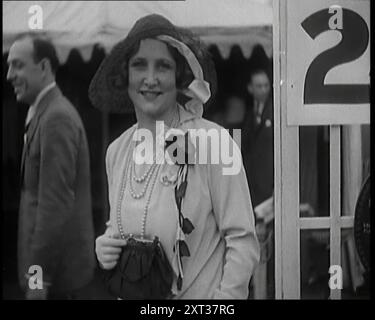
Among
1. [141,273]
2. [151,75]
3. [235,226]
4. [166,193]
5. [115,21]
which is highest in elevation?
[115,21]

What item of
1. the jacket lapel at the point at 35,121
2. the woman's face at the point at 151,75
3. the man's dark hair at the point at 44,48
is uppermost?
the man's dark hair at the point at 44,48

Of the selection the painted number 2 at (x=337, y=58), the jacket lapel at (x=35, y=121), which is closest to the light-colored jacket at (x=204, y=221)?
the jacket lapel at (x=35, y=121)

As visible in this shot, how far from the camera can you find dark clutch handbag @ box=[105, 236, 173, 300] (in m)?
1.89

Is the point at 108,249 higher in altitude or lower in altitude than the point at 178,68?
lower

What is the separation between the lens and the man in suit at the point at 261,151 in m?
1.91

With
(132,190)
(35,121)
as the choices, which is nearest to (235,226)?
(132,190)

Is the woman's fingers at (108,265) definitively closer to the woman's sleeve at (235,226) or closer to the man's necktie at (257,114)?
the woman's sleeve at (235,226)

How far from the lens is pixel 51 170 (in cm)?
191

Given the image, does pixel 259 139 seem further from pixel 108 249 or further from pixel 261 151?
pixel 108 249

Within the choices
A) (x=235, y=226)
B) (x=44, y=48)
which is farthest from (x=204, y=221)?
(x=44, y=48)

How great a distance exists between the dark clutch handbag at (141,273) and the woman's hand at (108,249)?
16 millimetres

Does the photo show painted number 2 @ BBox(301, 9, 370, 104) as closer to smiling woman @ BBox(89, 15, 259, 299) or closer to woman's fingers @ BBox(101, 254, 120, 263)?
smiling woman @ BBox(89, 15, 259, 299)

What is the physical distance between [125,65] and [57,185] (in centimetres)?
43
